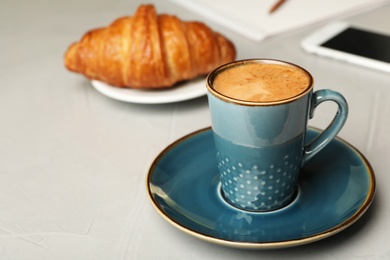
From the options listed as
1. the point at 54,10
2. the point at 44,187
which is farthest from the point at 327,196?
the point at 54,10

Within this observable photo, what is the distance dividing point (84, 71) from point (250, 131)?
0.41m

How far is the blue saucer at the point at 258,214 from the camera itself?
519 mm

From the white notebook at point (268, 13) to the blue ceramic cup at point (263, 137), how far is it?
502 millimetres

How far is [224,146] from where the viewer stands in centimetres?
56

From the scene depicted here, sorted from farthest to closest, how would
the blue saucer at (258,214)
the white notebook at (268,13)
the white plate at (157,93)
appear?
1. the white notebook at (268,13)
2. the white plate at (157,93)
3. the blue saucer at (258,214)

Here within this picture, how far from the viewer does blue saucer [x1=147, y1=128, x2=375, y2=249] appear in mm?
519

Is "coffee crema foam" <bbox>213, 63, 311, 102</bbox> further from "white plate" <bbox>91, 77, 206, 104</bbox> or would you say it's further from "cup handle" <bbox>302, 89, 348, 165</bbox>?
"white plate" <bbox>91, 77, 206, 104</bbox>

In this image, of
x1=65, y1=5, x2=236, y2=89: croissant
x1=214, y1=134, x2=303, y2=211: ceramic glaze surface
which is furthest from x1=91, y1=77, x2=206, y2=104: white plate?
x1=214, y1=134, x2=303, y2=211: ceramic glaze surface

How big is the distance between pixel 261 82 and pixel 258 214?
0.13 m

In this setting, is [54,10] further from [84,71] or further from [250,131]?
[250,131]

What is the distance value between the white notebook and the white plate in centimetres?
26

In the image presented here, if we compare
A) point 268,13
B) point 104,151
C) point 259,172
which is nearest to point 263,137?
point 259,172

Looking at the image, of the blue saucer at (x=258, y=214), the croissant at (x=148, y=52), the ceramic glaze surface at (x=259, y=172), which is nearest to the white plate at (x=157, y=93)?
the croissant at (x=148, y=52)

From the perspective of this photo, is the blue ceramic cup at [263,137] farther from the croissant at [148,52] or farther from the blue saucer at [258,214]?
the croissant at [148,52]
